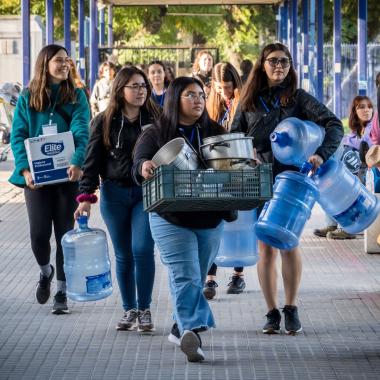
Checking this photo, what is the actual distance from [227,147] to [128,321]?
1956mm

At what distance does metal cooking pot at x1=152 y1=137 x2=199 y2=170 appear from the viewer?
6.70 meters

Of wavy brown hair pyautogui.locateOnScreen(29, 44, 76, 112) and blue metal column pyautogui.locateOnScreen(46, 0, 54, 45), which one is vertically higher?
blue metal column pyautogui.locateOnScreen(46, 0, 54, 45)

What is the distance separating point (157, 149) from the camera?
7219mm

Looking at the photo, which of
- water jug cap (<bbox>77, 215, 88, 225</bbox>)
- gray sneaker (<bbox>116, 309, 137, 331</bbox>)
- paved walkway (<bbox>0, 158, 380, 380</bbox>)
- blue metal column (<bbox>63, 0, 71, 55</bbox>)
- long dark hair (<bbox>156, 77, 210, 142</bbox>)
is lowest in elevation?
paved walkway (<bbox>0, 158, 380, 380</bbox>)

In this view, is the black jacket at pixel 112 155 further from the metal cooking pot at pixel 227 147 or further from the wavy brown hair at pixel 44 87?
the metal cooking pot at pixel 227 147

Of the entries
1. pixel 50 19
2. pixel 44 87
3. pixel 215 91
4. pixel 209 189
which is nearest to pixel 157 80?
pixel 215 91

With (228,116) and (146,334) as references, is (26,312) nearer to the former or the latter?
(146,334)

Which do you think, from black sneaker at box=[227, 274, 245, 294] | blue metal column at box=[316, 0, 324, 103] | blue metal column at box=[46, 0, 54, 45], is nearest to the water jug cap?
black sneaker at box=[227, 274, 245, 294]

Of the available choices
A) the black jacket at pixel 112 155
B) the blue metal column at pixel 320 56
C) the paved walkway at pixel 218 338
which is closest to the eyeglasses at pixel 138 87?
the black jacket at pixel 112 155

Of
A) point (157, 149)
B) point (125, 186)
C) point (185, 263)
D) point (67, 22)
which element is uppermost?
point (67, 22)

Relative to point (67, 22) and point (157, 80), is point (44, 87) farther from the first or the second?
point (67, 22)

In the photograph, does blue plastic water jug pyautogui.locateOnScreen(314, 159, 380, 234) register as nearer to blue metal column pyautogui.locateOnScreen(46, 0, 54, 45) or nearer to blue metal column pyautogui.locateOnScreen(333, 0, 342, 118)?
blue metal column pyautogui.locateOnScreen(333, 0, 342, 118)

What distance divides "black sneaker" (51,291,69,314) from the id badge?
1.18 meters

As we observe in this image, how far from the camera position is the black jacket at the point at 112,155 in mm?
8039
